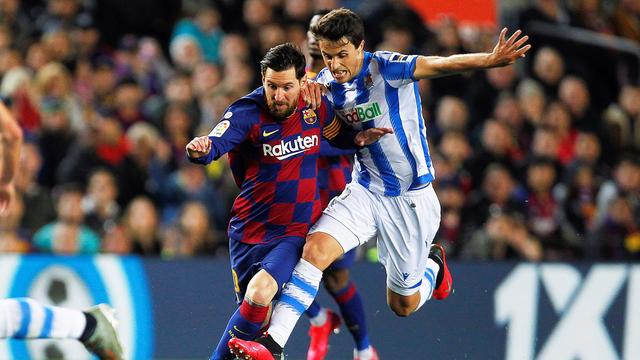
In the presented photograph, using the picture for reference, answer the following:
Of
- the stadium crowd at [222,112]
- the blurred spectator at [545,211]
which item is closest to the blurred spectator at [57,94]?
the stadium crowd at [222,112]

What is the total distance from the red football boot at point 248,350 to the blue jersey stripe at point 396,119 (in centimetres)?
157

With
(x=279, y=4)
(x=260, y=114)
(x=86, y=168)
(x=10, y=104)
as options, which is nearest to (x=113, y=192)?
(x=86, y=168)

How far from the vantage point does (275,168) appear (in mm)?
7289

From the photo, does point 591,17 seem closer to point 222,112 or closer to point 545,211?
point 545,211

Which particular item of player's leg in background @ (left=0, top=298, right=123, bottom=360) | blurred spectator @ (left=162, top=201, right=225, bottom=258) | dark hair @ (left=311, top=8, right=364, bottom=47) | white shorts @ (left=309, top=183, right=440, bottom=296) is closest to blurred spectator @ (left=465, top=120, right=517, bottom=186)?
blurred spectator @ (left=162, top=201, right=225, bottom=258)

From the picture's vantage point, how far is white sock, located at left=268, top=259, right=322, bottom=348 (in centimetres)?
709

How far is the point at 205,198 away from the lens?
36.8 ft

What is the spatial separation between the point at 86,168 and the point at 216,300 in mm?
2264

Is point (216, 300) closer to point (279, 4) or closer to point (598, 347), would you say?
point (598, 347)

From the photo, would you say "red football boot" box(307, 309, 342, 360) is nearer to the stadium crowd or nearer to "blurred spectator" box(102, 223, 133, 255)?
the stadium crowd

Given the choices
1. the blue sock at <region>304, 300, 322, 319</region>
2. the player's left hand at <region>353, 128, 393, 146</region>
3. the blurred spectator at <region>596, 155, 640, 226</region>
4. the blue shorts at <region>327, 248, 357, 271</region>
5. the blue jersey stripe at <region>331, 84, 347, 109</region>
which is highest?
the blue jersey stripe at <region>331, 84, 347, 109</region>

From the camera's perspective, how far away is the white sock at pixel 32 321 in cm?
636

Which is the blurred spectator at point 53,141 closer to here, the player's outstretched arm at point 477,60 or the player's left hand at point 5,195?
the player's left hand at point 5,195

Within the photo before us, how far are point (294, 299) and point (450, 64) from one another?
1.63 m
